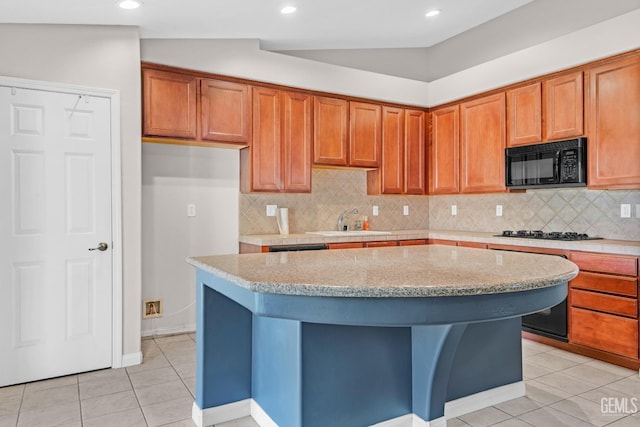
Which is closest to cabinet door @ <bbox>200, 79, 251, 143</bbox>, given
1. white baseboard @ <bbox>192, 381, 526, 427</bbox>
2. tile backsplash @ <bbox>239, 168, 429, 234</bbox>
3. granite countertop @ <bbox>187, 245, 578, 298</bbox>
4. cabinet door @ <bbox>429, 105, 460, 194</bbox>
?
tile backsplash @ <bbox>239, 168, 429, 234</bbox>

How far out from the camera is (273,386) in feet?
7.00

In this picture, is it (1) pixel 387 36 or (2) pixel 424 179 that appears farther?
(2) pixel 424 179

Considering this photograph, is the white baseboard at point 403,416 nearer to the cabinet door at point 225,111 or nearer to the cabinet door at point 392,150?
the cabinet door at point 225,111

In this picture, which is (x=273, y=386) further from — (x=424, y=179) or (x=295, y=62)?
(x=424, y=179)

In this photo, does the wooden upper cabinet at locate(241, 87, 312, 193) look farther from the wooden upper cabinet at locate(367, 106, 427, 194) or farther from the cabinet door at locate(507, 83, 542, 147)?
the cabinet door at locate(507, 83, 542, 147)

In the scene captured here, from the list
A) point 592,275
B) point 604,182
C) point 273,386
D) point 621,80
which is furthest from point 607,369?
point 273,386

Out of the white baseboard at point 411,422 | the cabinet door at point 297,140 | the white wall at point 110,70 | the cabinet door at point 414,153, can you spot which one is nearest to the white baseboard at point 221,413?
the white baseboard at point 411,422

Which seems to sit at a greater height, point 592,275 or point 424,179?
point 424,179

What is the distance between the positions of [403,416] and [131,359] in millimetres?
2092

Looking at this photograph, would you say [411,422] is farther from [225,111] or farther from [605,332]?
[225,111]

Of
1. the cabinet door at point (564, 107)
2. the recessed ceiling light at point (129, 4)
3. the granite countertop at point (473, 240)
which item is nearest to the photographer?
the recessed ceiling light at point (129, 4)

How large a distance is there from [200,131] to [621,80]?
3354 mm

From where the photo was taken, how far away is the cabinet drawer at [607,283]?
3.09m

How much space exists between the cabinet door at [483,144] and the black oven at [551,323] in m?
1.08
